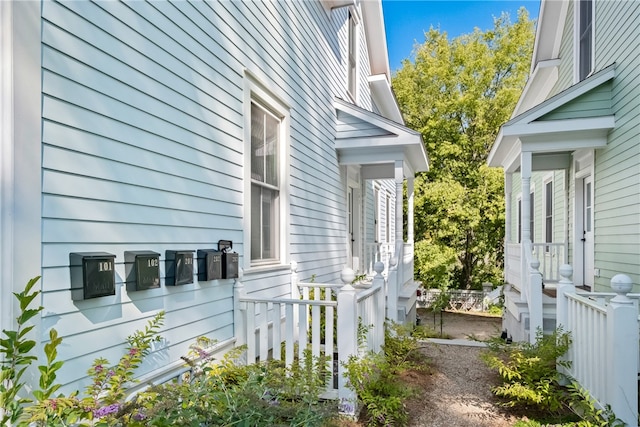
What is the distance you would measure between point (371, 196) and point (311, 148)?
5.25m

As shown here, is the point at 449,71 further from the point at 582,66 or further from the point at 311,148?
the point at 311,148

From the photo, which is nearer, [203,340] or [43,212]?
[43,212]

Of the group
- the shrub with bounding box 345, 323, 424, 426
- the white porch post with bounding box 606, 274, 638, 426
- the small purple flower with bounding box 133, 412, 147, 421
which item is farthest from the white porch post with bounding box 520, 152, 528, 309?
the small purple flower with bounding box 133, 412, 147, 421

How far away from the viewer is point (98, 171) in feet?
7.52

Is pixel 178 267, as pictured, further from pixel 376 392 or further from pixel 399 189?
pixel 399 189

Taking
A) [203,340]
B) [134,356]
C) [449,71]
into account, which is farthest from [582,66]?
[449,71]

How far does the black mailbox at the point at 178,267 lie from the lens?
287 cm

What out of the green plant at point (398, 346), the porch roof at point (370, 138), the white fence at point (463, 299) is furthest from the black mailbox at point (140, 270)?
the white fence at point (463, 299)

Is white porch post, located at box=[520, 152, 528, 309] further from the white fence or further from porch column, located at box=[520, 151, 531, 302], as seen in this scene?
the white fence

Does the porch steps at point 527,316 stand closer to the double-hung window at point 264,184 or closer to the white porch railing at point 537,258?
the white porch railing at point 537,258

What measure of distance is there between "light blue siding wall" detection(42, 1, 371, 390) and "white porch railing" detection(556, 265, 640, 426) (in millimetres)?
3122

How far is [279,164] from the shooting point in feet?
16.3

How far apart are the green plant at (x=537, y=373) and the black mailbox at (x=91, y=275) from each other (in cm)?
352

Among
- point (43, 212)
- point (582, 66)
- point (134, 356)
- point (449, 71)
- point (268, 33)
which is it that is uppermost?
point (449, 71)
